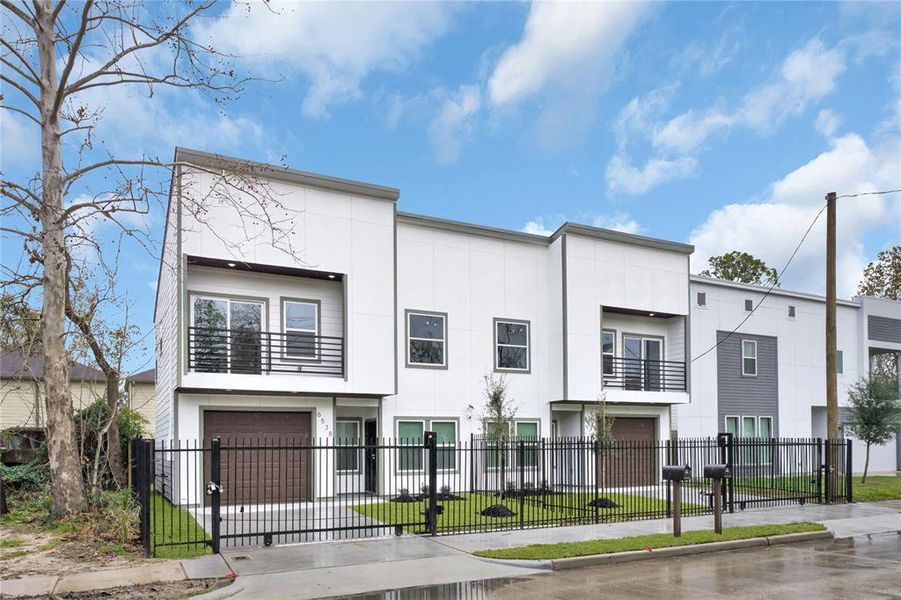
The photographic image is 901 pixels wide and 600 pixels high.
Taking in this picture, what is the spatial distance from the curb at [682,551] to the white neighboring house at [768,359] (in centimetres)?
1381

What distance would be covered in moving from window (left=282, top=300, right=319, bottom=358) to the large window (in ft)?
2.37

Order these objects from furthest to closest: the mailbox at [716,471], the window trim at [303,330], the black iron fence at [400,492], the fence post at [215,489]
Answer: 1. the window trim at [303,330]
2. the mailbox at [716,471]
3. the black iron fence at [400,492]
4. the fence post at [215,489]

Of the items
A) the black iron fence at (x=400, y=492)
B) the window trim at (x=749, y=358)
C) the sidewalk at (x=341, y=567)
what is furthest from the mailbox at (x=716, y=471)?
the window trim at (x=749, y=358)

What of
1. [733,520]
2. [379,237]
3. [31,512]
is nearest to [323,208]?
[379,237]

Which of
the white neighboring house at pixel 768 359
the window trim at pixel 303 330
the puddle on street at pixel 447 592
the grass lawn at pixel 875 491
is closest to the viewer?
the puddle on street at pixel 447 592

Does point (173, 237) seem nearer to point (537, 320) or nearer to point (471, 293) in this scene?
point (471, 293)

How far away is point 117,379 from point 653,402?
16.5 m

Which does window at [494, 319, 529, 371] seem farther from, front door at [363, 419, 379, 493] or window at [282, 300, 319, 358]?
window at [282, 300, 319, 358]

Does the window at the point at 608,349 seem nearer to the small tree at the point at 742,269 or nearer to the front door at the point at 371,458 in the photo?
the front door at the point at 371,458

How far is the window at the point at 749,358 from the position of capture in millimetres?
29344

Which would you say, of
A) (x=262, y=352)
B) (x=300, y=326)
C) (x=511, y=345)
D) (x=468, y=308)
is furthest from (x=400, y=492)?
(x=511, y=345)

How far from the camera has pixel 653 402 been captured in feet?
81.7

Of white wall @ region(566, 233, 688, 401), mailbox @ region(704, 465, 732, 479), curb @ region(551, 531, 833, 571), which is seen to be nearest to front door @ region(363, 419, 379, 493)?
white wall @ region(566, 233, 688, 401)

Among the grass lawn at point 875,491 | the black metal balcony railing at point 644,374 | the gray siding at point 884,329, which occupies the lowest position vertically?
the grass lawn at point 875,491
